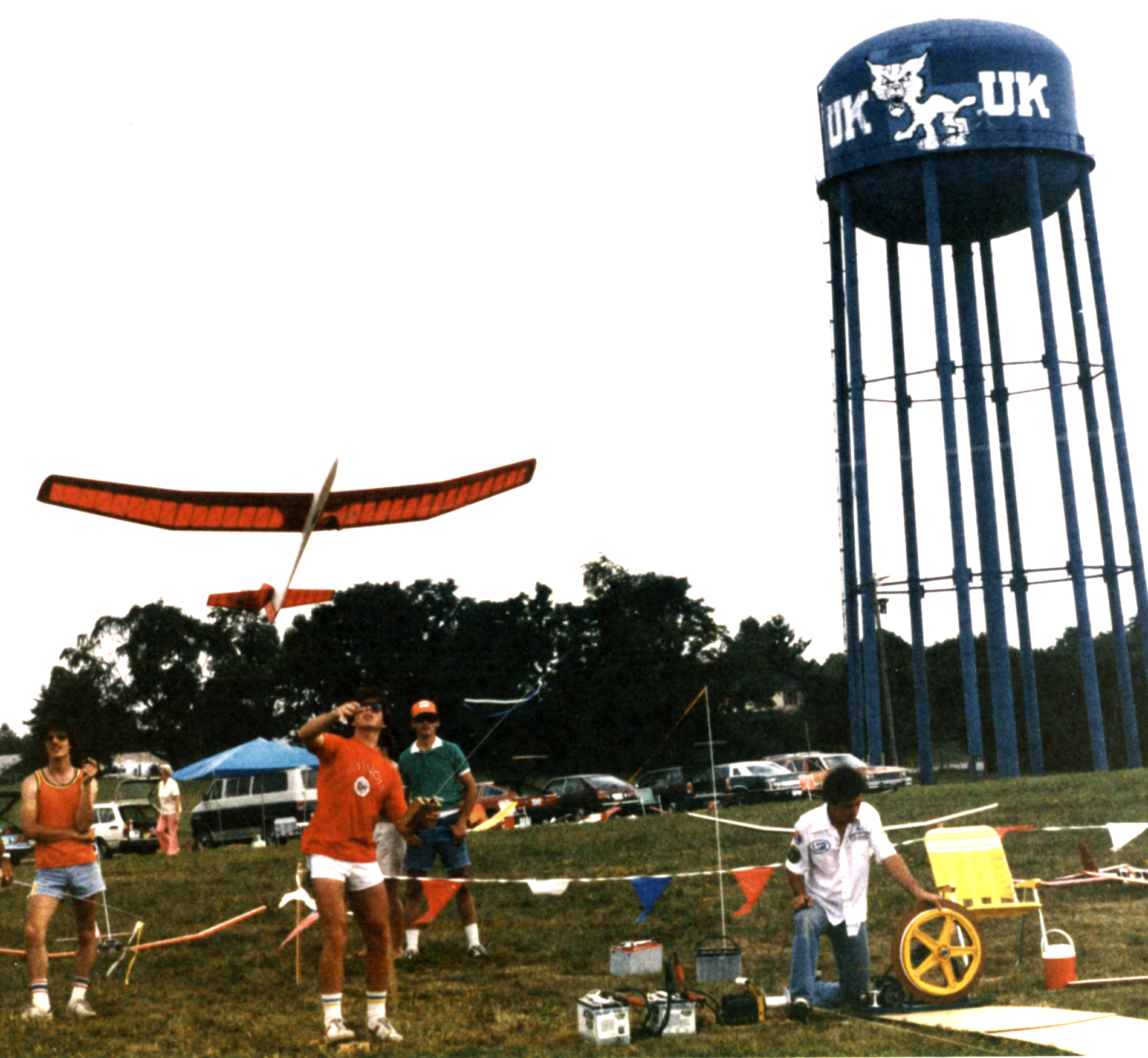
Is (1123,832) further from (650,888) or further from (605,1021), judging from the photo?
(605,1021)

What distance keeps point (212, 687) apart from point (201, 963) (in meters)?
67.4

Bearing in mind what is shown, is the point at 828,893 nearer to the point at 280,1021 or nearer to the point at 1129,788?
the point at 280,1021

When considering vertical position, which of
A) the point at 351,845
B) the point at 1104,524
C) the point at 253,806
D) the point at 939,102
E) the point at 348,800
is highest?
the point at 939,102

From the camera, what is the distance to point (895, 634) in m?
74.1

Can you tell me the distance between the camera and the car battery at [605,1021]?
695 centimetres

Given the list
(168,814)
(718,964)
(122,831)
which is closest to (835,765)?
(168,814)

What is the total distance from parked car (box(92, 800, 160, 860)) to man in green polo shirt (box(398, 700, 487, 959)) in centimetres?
2433

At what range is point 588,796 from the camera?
34938mm

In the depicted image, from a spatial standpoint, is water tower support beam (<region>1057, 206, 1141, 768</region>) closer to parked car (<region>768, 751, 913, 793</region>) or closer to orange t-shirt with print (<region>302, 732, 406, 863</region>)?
parked car (<region>768, 751, 913, 793</region>)

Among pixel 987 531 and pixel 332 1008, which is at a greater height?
pixel 987 531

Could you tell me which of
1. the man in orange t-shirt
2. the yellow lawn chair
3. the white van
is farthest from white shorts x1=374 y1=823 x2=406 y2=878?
the white van

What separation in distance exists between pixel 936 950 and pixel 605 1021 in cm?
Result: 199

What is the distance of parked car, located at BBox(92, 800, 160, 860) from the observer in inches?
1300

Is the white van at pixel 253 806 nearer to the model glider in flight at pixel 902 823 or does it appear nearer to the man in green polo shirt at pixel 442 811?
the model glider in flight at pixel 902 823
